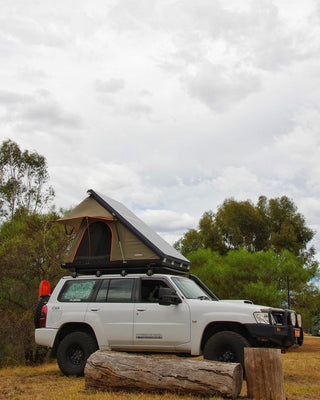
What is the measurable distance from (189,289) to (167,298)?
38.3 inches

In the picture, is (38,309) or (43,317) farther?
(38,309)

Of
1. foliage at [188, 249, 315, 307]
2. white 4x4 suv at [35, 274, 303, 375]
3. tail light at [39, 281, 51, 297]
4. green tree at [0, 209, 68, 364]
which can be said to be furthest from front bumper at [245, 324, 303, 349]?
foliage at [188, 249, 315, 307]

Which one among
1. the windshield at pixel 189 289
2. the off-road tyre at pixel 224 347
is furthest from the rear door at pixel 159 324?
the off-road tyre at pixel 224 347

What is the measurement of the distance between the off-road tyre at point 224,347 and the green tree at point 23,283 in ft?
25.1

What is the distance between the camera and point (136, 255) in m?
8.95

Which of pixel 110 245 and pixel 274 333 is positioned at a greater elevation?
pixel 110 245

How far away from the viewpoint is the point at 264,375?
6.37 metres

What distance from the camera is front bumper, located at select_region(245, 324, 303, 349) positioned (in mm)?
7367

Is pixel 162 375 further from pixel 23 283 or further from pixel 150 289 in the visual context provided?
pixel 23 283

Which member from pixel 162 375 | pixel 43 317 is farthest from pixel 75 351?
pixel 162 375

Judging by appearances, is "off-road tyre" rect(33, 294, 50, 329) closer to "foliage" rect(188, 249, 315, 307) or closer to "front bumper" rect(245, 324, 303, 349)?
"front bumper" rect(245, 324, 303, 349)

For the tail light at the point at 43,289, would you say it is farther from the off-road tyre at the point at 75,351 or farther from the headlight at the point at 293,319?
the headlight at the point at 293,319

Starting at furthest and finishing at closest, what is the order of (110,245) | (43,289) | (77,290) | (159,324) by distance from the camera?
(43,289), (110,245), (77,290), (159,324)

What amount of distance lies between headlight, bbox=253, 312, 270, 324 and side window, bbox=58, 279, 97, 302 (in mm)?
3136
